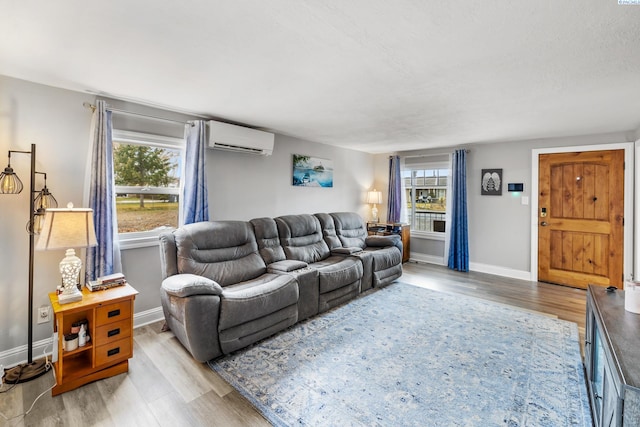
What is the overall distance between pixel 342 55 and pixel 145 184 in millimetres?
2471

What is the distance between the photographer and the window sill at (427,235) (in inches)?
221

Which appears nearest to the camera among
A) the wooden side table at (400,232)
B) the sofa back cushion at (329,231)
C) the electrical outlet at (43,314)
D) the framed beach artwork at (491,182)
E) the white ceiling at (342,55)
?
the white ceiling at (342,55)

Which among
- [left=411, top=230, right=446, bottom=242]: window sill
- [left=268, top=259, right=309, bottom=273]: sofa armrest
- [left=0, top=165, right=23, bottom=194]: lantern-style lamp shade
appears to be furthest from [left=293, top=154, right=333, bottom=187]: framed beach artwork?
[left=0, top=165, right=23, bottom=194]: lantern-style lamp shade

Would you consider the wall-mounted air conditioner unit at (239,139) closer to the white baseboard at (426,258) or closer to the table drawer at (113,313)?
the table drawer at (113,313)

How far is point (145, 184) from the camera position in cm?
317

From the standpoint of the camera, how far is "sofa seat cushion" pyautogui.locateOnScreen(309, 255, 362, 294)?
324 cm

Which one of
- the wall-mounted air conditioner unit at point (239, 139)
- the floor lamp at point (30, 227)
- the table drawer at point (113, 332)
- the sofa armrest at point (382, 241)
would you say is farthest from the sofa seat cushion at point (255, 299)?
the sofa armrest at point (382, 241)

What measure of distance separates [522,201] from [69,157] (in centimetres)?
577

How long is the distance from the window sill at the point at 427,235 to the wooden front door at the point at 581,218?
1521mm

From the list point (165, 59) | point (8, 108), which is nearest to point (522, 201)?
Result: point (165, 59)

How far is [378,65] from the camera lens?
6.84 feet

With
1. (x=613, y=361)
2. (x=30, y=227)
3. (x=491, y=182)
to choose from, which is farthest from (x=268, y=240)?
(x=491, y=182)

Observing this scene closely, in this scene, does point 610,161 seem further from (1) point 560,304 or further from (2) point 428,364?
(2) point 428,364

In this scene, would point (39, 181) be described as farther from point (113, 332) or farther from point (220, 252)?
point (220, 252)
